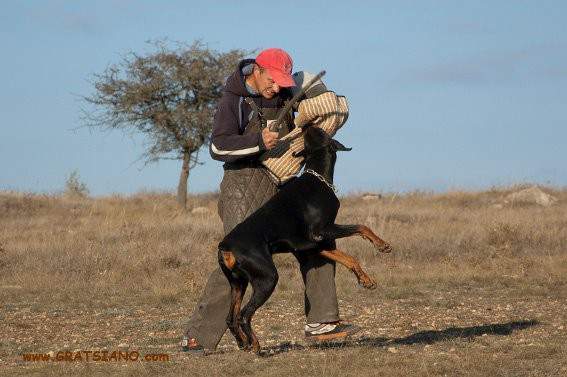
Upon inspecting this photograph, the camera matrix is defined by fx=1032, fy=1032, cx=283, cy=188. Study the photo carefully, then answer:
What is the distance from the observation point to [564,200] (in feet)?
86.9

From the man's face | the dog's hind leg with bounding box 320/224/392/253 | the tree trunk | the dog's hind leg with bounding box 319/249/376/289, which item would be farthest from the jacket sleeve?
the tree trunk

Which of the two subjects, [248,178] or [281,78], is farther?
[248,178]

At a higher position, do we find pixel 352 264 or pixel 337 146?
pixel 337 146

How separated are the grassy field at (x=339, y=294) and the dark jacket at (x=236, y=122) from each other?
136cm

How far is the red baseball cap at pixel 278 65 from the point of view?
675 centimetres

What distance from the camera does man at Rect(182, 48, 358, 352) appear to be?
22.4ft

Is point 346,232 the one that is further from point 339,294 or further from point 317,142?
point 339,294

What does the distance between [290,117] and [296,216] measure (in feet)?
2.53

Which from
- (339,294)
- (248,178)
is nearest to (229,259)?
(248,178)

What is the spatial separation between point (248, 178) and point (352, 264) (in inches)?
36.5

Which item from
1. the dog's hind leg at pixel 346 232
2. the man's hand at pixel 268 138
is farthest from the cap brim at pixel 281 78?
the dog's hind leg at pixel 346 232

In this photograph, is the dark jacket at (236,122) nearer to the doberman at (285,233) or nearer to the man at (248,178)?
the man at (248,178)

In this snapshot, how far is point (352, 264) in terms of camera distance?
6.88 meters

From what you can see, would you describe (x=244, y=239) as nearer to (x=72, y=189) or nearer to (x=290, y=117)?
(x=290, y=117)
